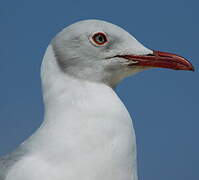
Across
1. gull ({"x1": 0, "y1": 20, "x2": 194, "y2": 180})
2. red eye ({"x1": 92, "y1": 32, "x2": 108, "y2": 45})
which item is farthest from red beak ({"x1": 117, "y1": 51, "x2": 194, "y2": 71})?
red eye ({"x1": 92, "y1": 32, "x2": 108, "y2": 45})

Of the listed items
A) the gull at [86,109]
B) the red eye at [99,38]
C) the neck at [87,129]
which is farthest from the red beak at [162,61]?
the neck at [87,129]

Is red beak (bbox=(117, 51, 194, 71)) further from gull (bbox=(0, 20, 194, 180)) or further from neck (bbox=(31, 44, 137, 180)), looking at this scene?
neck (bbox=(31, 44, 137, 180))

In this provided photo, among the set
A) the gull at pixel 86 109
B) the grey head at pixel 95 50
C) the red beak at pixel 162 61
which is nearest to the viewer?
the gull at pixel 86 109

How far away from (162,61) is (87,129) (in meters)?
0.89

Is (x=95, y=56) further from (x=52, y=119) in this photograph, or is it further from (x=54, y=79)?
(x=52, y=119)

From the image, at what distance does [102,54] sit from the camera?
378 cm

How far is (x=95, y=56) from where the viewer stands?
3760 mm

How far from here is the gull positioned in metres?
3.43

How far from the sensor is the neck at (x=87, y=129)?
3439mm

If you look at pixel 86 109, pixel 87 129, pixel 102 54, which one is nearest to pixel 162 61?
pixel 102 54

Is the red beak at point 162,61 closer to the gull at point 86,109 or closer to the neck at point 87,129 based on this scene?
the gull at point 86,109

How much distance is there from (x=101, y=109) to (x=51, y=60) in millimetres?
617

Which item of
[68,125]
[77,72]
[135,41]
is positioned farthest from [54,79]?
[135,41]

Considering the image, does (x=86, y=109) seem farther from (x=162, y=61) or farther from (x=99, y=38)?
(x=162, y=61)
